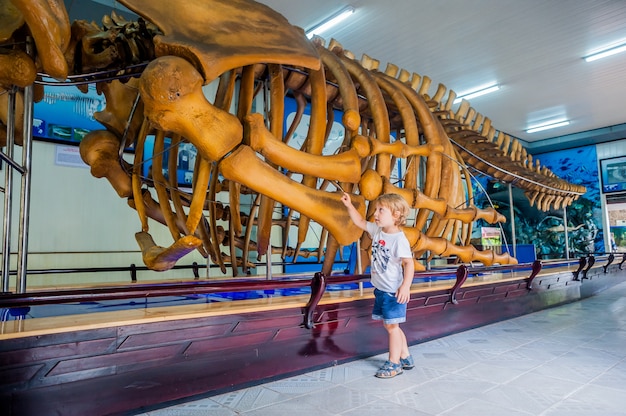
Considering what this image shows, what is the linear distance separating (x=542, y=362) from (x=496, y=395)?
97cm

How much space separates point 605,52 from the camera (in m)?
8.80

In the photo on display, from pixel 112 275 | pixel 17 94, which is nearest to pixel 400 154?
pixel 17 94

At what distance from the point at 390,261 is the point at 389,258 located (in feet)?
0.07

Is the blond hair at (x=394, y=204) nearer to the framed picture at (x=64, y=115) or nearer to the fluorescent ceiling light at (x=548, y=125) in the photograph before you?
the framed picture at (x=64, y=115)

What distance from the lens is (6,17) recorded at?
1.80 meters

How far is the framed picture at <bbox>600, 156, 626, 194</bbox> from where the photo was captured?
13617mm

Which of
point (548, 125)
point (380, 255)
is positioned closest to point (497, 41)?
point (548, 125)

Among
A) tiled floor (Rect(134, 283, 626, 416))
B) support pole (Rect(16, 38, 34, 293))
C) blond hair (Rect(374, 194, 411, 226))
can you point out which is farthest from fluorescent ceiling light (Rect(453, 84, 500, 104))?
support pole (Rect(16, 38, 34, 293))

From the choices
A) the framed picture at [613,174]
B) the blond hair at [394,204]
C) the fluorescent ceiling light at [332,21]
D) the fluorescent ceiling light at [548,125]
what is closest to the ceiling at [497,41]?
the fluorescent ceiling light at [332,21]

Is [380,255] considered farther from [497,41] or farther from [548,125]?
[548,125]

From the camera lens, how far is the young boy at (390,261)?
8.82 ft

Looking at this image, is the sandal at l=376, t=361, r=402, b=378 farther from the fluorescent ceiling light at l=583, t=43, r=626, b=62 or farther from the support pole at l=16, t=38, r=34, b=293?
the fluorescent ceiling light at l=583, t=43, r=626, b=62

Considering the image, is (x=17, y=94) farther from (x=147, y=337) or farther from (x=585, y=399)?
(x=585, y=399)

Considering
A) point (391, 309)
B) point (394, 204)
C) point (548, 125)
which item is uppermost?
point (548, 125)
